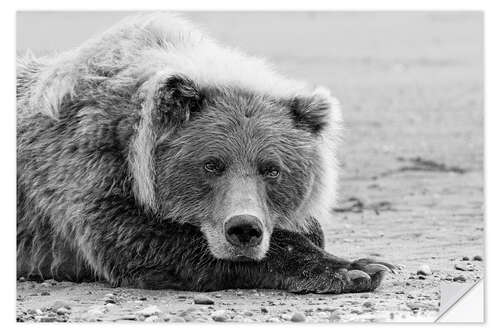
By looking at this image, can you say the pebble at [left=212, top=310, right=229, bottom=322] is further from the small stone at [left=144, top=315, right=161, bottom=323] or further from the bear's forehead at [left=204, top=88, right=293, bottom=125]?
the bear's forehead at [left=204, top=88, right=293, bottom=125]

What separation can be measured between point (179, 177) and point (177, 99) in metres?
0.41

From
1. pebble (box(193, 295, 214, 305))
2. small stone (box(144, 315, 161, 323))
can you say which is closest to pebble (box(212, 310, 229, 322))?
pebble (box(193, 295, 214, 305))

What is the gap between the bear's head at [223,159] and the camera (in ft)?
17.7

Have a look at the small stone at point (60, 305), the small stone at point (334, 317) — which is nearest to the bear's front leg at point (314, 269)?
the small stone at point (334, 317)

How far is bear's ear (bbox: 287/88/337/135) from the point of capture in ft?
18.9

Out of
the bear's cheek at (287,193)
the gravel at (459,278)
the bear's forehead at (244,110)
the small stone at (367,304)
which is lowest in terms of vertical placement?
the small stone at (367,304)

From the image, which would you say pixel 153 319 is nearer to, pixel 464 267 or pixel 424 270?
pixel 424 270

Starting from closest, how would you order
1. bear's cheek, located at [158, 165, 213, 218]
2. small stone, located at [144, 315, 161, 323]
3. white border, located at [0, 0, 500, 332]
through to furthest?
small stone, located at [144, 315, 161, 323] → bear's cheek, located at [158, 165, 213, 218] → white border, located at [0, 0, 500, 332]

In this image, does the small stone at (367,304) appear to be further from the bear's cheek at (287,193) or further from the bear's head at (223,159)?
the bear's cheek at (287,193)

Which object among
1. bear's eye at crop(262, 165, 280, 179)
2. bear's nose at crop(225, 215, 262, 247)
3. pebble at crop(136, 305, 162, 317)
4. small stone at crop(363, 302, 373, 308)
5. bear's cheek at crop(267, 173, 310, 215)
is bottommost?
pebble at crop(136, 305, 162, 317)

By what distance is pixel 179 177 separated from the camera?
5.53 metres

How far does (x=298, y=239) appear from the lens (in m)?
5.56
